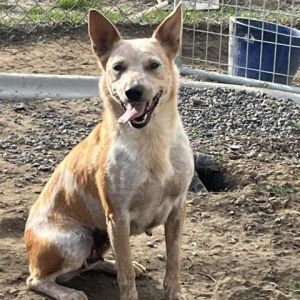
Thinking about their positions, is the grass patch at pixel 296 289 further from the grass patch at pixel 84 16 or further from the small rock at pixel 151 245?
the grass patch at pixel 84 16

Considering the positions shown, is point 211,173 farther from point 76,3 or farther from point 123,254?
point 76,3

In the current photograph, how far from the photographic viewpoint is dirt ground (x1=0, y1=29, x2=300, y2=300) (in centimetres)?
481

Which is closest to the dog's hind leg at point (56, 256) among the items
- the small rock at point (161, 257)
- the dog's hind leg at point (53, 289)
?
the dog's hind leg at point (53, 289)

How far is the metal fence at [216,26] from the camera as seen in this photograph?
847 cm

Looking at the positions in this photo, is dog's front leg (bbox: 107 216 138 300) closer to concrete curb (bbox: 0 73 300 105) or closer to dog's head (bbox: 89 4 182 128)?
dog's head (bbox: 89 4 182 128)

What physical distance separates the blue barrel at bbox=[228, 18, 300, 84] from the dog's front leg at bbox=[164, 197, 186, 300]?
404 cm

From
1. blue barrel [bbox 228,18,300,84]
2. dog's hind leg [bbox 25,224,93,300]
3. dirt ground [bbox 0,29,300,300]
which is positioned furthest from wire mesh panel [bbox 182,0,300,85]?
dog's hind leg [bbox 25,224,93,300]

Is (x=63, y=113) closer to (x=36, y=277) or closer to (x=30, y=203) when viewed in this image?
(x=30, y=203)

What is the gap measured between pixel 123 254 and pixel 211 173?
2.04 meters

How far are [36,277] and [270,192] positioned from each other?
1915 mm

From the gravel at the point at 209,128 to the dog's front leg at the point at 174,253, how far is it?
1.91 m

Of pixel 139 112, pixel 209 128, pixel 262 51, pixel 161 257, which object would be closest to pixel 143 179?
pixel 139 112

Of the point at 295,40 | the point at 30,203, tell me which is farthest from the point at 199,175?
the point at 295,40

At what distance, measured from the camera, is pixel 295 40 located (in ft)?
27.5
